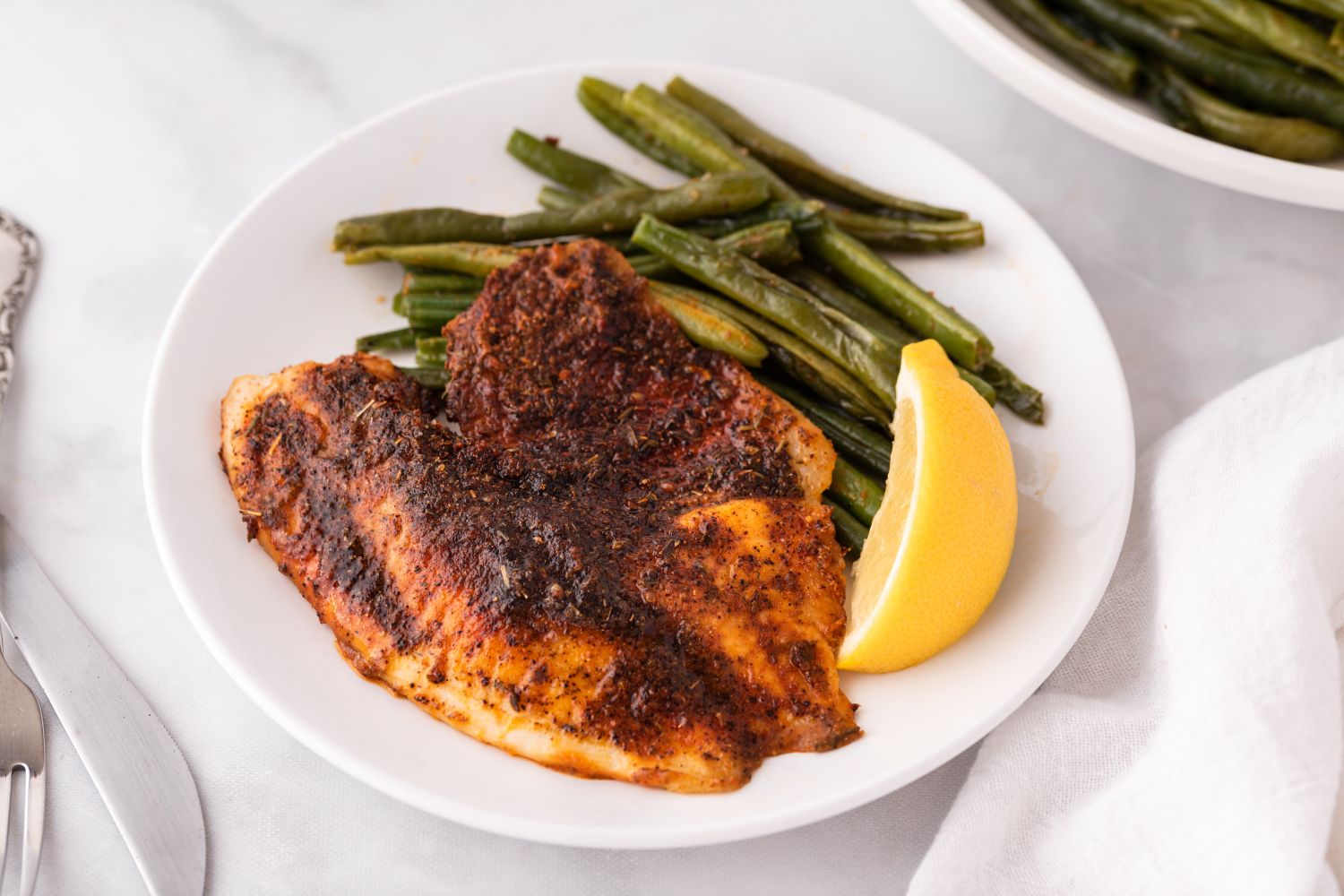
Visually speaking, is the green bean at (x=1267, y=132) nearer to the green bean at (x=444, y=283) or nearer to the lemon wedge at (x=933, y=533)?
the lemon wedge at (x=933, y=533)

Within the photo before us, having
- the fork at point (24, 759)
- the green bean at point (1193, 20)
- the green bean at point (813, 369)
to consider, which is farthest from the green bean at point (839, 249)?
the fork at point (24, 759)

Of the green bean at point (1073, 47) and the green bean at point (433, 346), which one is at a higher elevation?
the green bean at point (1073, 47)

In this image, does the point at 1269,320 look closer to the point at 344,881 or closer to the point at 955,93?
the point at 955,93

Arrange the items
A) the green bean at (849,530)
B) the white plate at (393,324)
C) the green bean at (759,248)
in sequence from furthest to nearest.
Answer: the green bean at (759,248), the green bean at (849,530), the white plate at (393,324)

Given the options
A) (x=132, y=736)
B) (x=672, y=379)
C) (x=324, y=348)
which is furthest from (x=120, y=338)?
(x=672, y=379)

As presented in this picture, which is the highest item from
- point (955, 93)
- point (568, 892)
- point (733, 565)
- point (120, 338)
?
point (955, 93)

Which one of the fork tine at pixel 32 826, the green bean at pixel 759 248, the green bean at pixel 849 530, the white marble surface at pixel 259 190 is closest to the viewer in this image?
the fork tine at pixel 32 826
